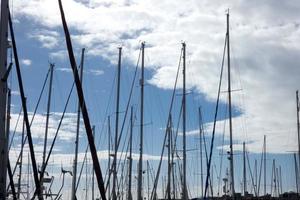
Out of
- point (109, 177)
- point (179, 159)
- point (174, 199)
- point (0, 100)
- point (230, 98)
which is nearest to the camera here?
point (0, 100)

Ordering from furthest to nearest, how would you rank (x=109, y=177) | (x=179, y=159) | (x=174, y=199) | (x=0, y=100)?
(x=174, y=199)
(x=179, y=159)
(x=109, y=177)
(x=0, y=100)

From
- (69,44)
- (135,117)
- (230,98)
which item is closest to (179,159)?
(135,117)

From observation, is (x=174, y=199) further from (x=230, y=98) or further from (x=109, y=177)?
(x=230, y=98)

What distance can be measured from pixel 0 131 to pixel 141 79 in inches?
1196

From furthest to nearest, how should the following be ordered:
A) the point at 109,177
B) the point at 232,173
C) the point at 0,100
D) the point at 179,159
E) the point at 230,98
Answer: the point at 179,159, the point at 109,177, the point at 230,98, the point at 232,173, the point at 0,100

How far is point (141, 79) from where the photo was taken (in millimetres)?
43875

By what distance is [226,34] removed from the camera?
42.2 metres

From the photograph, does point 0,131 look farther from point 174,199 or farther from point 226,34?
point 174,199

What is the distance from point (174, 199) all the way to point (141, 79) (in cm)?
1627

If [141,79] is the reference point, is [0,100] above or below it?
below

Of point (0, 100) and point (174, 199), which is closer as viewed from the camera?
point (0, 100)

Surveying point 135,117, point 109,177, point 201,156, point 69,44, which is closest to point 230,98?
point 135,117

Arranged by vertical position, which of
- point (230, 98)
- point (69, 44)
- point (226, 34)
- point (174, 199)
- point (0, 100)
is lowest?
point (174, 199)

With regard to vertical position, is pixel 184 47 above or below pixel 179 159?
above
